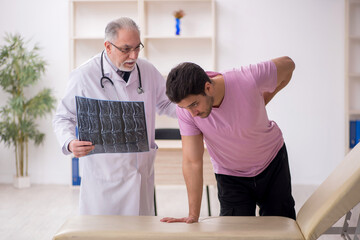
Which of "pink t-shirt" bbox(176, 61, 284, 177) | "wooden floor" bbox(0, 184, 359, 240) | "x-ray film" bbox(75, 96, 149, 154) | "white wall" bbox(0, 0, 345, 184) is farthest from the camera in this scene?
"white wall" bbox(0, 0, 345, 184)

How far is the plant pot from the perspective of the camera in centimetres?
488

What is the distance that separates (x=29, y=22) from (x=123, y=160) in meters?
3.57

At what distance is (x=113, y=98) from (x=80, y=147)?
0.27 m

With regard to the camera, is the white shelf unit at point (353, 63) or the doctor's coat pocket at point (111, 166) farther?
the white shelf unit at point (353, 63)

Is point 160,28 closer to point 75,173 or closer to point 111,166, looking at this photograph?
point 75,173

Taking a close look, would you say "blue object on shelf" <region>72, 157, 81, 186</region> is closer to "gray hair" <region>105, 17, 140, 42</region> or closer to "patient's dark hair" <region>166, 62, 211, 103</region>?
"gray hair" <region>105, 17, 140, 42</region>

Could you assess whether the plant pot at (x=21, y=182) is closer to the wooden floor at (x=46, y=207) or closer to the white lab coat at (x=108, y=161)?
the wooden floor at (x=46, y=207)

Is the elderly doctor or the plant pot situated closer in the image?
the elderly doctor

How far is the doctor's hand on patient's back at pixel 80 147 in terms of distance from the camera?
183 centimetres

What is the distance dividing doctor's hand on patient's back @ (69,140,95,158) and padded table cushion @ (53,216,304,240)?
0.79ft

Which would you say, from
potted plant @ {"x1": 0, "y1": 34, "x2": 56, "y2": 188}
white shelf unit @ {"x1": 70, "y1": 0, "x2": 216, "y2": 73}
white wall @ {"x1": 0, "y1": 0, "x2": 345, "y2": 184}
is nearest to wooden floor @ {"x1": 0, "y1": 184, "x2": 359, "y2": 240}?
potted plant @ {"x1": 0, "y1": 34, "x2": 56, "y2": 188}

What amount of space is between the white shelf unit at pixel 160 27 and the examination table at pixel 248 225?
338cm

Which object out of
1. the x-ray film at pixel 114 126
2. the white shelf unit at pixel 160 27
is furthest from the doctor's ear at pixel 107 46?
the white shelf unit at pixel 160 27

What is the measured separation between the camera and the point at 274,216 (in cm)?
183
